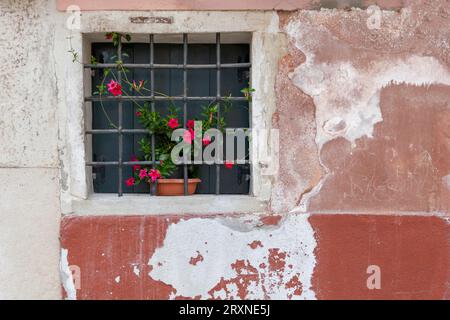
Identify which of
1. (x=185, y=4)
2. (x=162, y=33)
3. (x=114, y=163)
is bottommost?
(x=114, y=163)

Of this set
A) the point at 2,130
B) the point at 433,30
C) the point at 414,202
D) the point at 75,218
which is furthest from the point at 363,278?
the point at 2,130

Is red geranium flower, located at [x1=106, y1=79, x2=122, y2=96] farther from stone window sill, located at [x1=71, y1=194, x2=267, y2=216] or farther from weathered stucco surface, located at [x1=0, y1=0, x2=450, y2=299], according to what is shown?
stone window sill, located at [x1=71, y1=194, x2=267, y2=216]

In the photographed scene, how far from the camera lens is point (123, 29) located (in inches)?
129

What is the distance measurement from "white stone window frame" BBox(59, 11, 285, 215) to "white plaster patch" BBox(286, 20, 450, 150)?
0.17 meters

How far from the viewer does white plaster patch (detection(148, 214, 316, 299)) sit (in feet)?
10.8

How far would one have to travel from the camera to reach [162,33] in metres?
3.31

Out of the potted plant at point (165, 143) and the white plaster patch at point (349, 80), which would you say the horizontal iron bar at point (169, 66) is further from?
the white plaster patch at point (349, 80)

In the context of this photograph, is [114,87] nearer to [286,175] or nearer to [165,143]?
[165,143]

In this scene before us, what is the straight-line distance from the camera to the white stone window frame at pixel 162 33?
129 inches

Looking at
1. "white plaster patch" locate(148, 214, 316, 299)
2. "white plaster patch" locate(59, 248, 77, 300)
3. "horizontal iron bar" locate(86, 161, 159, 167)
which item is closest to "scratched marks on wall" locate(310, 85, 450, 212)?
"white plaster patch" locate(148, 214, 316, 299)

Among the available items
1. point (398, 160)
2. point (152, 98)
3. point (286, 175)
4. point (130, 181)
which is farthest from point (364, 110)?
point (130, 181)

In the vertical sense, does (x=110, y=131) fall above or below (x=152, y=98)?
below

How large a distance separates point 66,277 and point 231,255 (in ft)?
3.13

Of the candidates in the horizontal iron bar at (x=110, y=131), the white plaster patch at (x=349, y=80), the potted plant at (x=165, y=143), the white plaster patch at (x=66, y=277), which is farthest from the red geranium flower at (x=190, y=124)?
the white plaster patch at (x=66, y=277)
